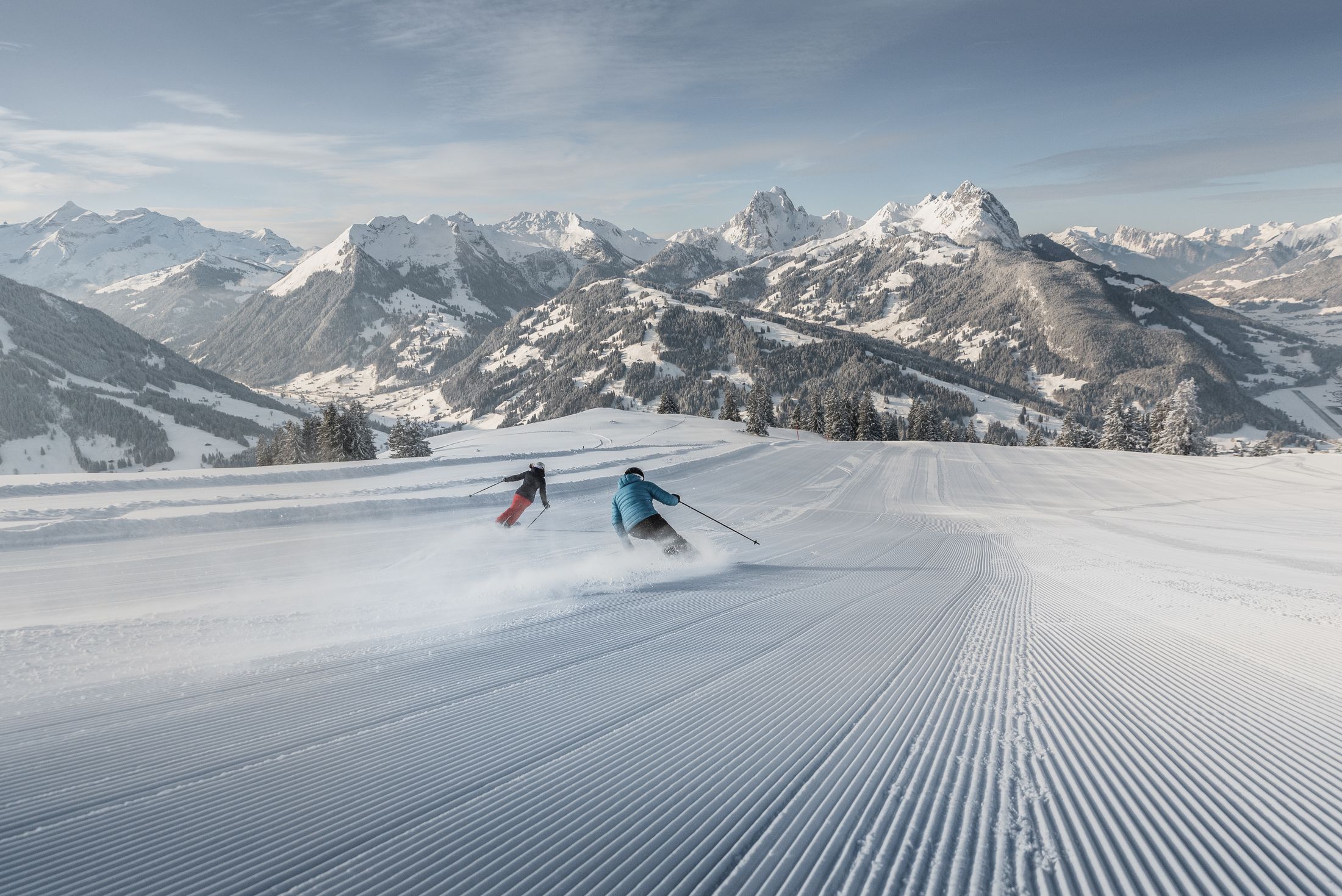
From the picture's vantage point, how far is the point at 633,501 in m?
10.0

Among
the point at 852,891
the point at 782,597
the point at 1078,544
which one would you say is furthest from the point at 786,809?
the point at 1078,544

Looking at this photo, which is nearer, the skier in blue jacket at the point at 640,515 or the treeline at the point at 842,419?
the skier in blue jacket at the point at 640,515

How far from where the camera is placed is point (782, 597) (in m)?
8.12

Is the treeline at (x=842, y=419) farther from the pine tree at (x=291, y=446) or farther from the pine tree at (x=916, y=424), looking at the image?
the pine tree at (x=291, y=446)

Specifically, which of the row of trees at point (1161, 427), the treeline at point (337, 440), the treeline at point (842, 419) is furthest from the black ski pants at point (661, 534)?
the row of trees at point (1161, 427)

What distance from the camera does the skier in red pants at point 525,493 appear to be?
12633mm

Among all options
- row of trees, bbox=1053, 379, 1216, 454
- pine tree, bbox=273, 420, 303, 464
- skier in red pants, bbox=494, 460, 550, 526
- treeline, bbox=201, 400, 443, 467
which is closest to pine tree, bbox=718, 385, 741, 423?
row of trees, bbox=1053, 379, 1216, 454

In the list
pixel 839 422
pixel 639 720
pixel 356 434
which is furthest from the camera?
pixel 839 422

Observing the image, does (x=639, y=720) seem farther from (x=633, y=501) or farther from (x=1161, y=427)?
(x=1161, y=427)

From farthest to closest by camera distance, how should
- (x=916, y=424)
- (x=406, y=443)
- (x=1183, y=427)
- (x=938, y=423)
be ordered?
1. (x=938, y=423)
2. (x=916, y=424)
3. (x=1183, y=427)
4. (x=406, y=443)

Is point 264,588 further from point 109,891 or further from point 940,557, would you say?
point 940,557

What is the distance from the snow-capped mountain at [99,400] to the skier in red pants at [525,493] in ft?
431

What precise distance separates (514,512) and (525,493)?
0.53m

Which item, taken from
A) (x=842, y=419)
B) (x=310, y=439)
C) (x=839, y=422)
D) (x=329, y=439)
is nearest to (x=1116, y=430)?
(x=842, y=419)
